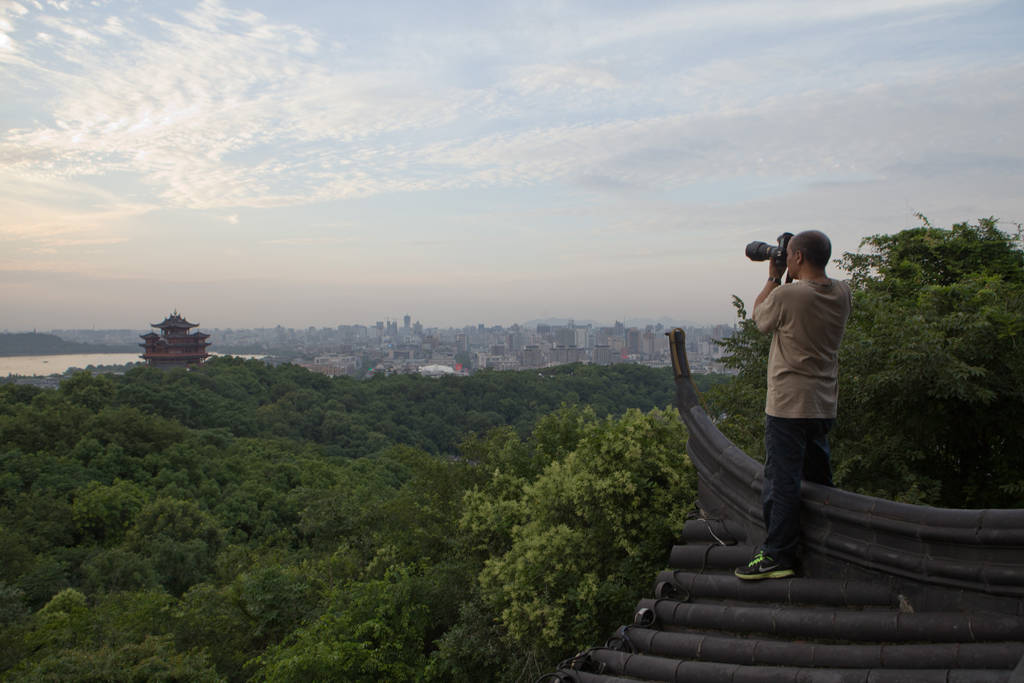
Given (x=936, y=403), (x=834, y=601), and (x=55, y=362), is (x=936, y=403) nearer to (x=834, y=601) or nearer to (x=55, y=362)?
(x=834, y=601)

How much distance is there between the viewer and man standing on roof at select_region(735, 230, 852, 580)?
3021 millimetres

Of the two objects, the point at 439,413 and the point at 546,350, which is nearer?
the point at 439,413

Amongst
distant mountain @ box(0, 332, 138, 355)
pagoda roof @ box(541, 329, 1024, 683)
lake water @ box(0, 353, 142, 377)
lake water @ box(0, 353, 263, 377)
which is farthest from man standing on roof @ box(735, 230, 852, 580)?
distant mountain @ box(0, 332, 138, 355)

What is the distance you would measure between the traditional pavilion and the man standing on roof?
6251 centimetres

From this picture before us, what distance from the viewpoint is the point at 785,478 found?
10.1ft

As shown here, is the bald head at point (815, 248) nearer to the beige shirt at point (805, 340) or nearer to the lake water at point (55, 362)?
the beige shirt at point (805, 340)

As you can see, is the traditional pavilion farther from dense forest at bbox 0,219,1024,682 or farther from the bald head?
the bald head

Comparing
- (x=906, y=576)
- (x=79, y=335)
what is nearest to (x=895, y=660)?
(x=906, y=576)

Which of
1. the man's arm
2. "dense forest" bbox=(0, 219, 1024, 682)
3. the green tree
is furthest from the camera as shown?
the green tree

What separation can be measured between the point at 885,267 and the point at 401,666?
8.60m

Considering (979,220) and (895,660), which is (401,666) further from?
(979,220)

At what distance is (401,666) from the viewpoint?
6738mm

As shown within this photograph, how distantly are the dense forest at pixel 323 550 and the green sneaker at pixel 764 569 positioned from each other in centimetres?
170

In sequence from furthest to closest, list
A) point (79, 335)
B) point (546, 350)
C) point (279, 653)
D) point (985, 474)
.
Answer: point (79, 335)
point (546, 350)
point (279, 653)
point (985, 474)
